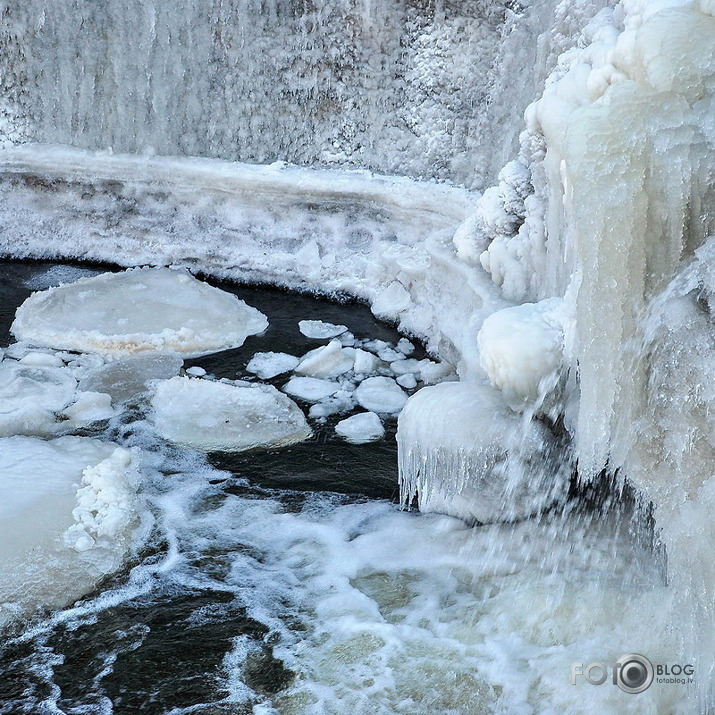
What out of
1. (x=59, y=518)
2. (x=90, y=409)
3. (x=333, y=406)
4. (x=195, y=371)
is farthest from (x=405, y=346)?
(x=59, y=518)

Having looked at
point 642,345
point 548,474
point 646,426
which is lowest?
point 548,474

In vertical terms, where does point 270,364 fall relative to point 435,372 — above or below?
below

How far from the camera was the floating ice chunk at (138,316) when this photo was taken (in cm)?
510

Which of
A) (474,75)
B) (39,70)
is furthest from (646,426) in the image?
(39,70)

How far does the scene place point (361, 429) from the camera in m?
4.24

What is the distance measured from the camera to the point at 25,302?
5.62 m

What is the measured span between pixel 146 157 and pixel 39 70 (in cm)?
108

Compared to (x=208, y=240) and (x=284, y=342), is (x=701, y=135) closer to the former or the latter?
(x=284, y=342)

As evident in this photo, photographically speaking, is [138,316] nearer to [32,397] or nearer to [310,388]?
[32,397]

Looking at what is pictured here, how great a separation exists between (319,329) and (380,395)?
39.8 inches

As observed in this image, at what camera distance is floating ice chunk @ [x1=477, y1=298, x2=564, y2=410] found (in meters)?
3.11

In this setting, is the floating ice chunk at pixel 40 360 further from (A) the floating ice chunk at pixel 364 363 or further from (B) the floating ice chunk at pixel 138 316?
(A) the floating ice chunk at pixel 364 363

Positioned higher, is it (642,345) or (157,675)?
(642,345)

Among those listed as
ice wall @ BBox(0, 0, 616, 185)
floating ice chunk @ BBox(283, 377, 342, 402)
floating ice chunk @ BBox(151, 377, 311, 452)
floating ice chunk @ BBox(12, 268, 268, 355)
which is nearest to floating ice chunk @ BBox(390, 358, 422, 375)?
floating ice chunk @ BBox(283, 377, 342, 402)
